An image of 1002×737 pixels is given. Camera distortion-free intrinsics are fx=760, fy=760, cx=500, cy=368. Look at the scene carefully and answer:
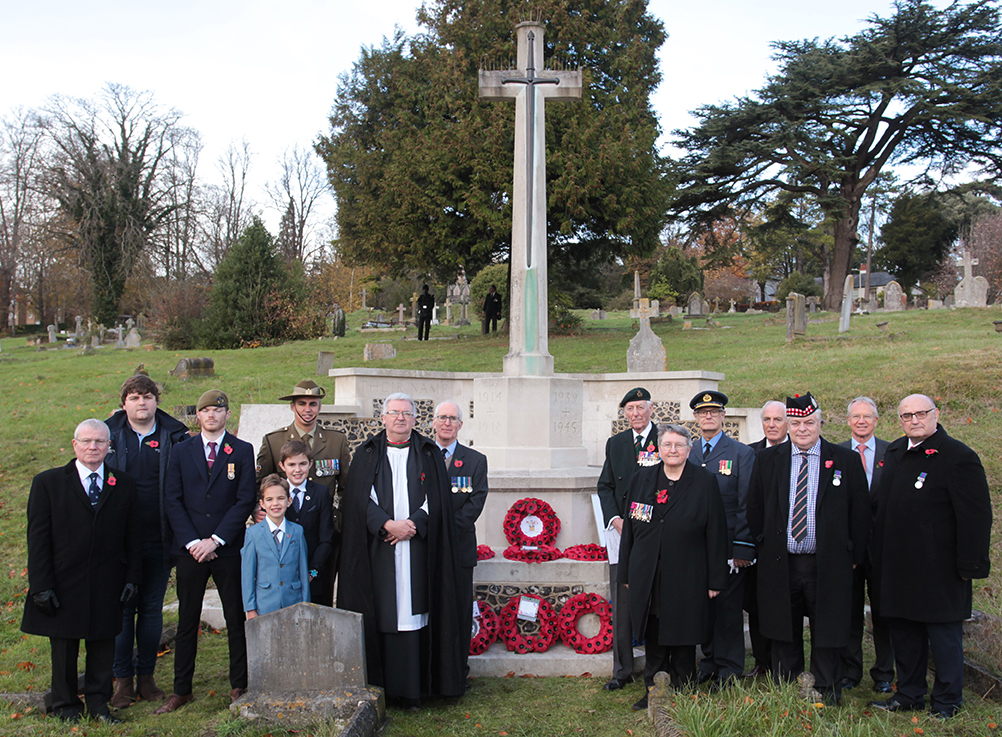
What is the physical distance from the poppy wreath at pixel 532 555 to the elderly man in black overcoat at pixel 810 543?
1.69 meters

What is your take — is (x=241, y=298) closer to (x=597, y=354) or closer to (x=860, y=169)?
(x=597, y=354)

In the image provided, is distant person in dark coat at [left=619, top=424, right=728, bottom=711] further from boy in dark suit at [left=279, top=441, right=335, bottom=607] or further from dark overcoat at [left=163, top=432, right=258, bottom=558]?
dark overcoat at [left=163, top=432, right=258, bottom=558]

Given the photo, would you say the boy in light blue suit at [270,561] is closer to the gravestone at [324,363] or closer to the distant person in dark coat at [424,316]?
the gravestone at [324,363]

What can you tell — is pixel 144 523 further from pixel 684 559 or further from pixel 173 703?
pixel 684 559

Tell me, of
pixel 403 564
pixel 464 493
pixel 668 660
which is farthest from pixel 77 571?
pixel 668 660

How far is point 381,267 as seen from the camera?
24.5 metres

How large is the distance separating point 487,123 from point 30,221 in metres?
29.3

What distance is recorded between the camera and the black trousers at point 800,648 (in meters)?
4.58

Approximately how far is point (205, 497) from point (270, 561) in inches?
23.2

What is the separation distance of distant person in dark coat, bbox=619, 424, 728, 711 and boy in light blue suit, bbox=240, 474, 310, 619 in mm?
2070

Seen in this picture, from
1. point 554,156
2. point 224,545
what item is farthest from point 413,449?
point 554,156

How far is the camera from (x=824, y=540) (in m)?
4.57

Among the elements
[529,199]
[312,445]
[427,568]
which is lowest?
[427,568]

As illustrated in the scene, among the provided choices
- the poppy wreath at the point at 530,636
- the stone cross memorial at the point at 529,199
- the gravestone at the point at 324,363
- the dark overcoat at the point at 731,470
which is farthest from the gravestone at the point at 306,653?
the gravestone at the point at 324,363
